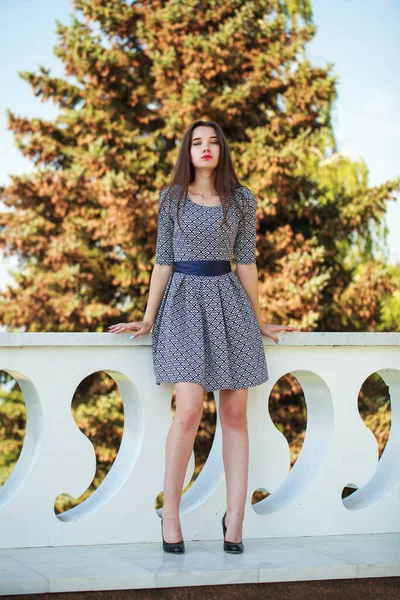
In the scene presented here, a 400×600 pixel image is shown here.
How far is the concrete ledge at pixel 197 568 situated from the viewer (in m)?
2.46

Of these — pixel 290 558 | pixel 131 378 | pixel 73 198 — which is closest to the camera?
pixel 290 558

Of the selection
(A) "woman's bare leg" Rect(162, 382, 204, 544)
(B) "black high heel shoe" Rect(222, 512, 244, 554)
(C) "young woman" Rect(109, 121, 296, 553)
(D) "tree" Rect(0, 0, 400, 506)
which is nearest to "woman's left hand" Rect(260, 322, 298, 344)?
(C) "young woman" Rect(109, 121, 296, 553)

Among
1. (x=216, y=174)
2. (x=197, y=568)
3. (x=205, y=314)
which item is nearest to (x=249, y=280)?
(x=205, y=314)

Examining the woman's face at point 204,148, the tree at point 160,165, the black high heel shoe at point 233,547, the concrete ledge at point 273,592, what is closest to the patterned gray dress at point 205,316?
the woman's face at point 204,148

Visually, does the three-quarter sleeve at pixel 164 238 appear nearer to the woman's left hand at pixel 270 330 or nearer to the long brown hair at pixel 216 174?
the long brown hair at pixel 216 174

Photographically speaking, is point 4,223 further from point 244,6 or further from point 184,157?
point 184,157

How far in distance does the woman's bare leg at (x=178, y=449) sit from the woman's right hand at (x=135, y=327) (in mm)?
233

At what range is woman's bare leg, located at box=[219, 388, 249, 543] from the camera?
9.52 ft

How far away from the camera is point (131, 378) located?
2.98 metres

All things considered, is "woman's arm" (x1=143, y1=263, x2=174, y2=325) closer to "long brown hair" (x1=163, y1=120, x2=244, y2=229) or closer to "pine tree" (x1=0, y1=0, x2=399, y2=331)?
"long brown hair" (x1=163, y1=120, x2=244, y2=229)

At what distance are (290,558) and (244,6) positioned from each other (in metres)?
9.73

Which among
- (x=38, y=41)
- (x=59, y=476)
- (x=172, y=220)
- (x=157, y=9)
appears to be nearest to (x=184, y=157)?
(x=172, y=220)

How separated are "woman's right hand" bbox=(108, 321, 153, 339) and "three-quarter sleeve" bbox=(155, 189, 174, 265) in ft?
0.78

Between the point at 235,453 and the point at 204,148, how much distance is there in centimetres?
108
